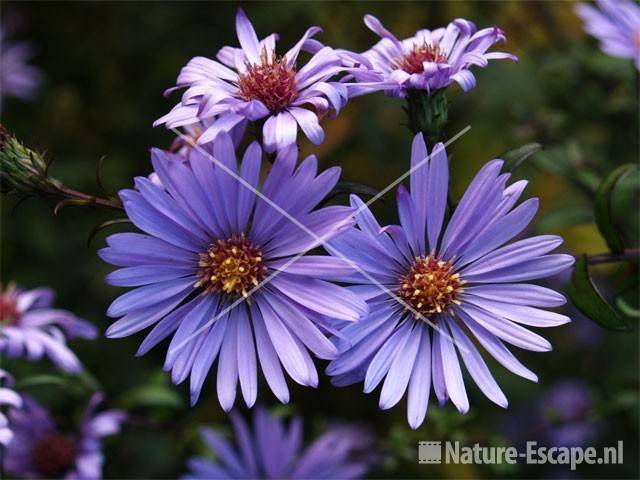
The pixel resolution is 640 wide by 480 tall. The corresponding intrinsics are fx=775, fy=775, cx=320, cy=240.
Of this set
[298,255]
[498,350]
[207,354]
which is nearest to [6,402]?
[207,354]

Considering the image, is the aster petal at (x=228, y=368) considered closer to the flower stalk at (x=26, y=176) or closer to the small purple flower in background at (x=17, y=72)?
the flower stalk at (x=26, y=176)

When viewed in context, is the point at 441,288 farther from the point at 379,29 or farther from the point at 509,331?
the point at 379,29

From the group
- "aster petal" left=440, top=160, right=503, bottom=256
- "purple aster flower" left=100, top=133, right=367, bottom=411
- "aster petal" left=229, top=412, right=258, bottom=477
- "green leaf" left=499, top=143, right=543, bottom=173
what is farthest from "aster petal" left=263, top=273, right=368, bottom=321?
"aster petal" left=229, top=412, right=258, bottom=477

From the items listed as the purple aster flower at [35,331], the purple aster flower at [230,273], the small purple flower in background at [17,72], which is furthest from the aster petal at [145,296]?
the small purple flower in background at [17,72]

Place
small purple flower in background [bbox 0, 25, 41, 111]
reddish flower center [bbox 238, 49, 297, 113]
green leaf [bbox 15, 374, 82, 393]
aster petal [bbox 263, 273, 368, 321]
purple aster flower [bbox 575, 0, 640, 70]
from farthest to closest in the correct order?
small purple flower in background [bbox 0, 25, 41, 111] < purple aster flower [bbox 575, 0, 640, 70] < green leaf [bbox 15, 374, 82, 393] < reddish flower center [bbox 238, 49, 297, 113] < aster petal [bbox 263, 273, 368, 321]

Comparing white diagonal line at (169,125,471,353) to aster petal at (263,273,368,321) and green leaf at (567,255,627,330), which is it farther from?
green leaf at (567,255,627,330)

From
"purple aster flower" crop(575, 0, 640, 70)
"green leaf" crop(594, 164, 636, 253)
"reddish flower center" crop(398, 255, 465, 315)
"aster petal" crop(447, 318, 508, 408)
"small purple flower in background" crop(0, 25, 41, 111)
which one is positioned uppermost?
"small purple flower in background" crop(0, 25, 41, 111)

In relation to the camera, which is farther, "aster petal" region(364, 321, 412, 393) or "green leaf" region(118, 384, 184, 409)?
"green leaf" region(118, 384, 184, 409)
